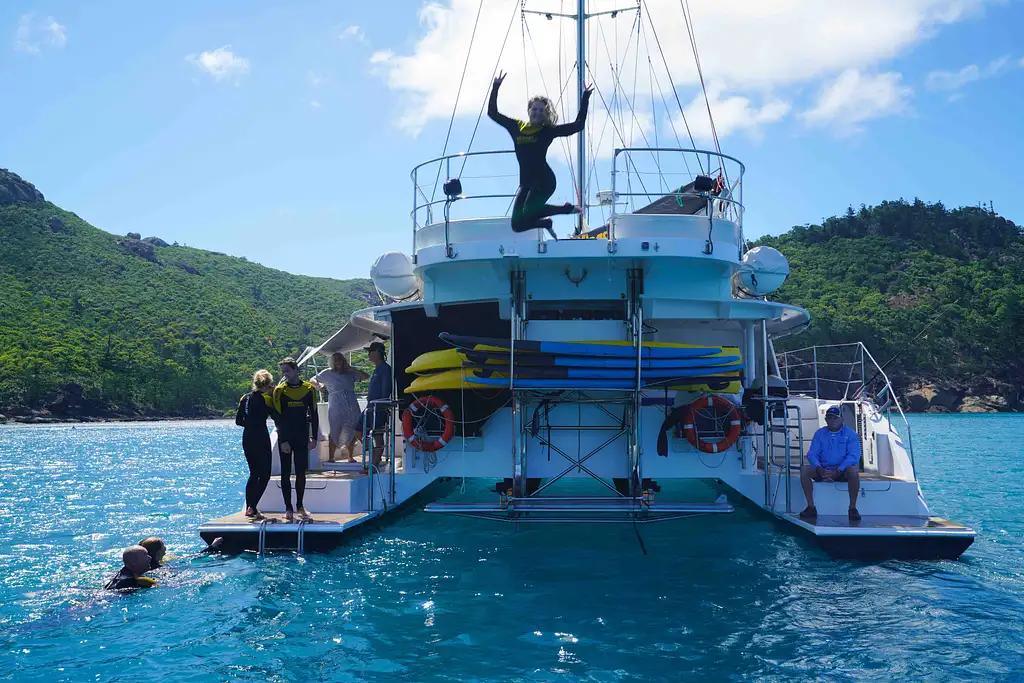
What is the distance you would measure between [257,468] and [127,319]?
69928 mm

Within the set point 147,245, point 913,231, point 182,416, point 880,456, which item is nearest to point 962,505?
point 880,456

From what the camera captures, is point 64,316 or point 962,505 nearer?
point 962,505

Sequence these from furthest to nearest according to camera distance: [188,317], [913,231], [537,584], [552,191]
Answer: [913,231]
[188,317]
[552,191]
[537,584]

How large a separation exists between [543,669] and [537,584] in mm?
2120

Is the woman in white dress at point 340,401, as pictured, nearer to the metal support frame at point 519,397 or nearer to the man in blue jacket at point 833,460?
the metal support frame at point 519,397

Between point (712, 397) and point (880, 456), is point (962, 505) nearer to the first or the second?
point (880, 456)

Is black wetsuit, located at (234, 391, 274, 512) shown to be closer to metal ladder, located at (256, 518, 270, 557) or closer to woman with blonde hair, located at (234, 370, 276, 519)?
woman with blonde hair, located at (234, 370, 276, 519)

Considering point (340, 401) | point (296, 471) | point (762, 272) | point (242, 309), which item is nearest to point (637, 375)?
point (762, 272)

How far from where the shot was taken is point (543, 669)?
5.15m

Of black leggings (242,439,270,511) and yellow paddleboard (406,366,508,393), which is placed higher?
yellow paddleboard (406,366,508,393)

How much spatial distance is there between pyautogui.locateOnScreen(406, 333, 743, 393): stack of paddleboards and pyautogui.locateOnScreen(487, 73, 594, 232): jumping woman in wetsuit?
4.37 feet

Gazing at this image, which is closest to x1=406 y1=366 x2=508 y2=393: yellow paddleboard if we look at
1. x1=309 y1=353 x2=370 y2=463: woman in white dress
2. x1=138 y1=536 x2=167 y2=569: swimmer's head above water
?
x1=309 y1=353 x2=370 y2=463: woman in white dress

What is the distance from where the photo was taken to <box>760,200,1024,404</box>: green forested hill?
66.4 m

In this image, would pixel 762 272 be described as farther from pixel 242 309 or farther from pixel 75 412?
pixel 242 309
